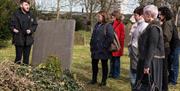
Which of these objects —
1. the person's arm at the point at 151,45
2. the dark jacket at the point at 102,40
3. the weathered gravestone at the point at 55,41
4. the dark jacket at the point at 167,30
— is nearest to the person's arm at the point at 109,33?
the dark jacket at the point at 102,40

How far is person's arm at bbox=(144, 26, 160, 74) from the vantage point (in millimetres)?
8156

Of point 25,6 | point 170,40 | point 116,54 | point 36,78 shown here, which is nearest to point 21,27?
point 25,6

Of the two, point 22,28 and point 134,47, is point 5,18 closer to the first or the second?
point 22,28

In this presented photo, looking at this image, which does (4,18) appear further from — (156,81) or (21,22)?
(156,81)

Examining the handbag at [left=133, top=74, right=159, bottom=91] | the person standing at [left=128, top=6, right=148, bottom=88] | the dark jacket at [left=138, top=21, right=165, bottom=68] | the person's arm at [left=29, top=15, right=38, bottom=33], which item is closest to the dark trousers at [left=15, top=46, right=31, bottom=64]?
the person's arm at [left=29, top=15, right=38, bottom=33]

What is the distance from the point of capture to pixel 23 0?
37.2 feet

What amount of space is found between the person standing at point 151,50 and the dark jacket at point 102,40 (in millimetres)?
2894

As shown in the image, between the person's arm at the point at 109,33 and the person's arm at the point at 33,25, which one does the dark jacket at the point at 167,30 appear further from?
the person's arm at the point at 33,25

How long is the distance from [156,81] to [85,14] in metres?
37.4

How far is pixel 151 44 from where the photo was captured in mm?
8164

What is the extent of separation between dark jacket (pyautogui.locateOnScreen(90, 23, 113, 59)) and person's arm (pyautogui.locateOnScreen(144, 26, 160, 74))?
10.2ft

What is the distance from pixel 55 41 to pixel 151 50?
4695 mm

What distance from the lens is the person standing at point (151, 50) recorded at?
8.17m

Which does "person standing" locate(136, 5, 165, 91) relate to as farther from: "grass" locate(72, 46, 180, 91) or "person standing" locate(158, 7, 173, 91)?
"grass" locate(72, 46, 180, 91)
